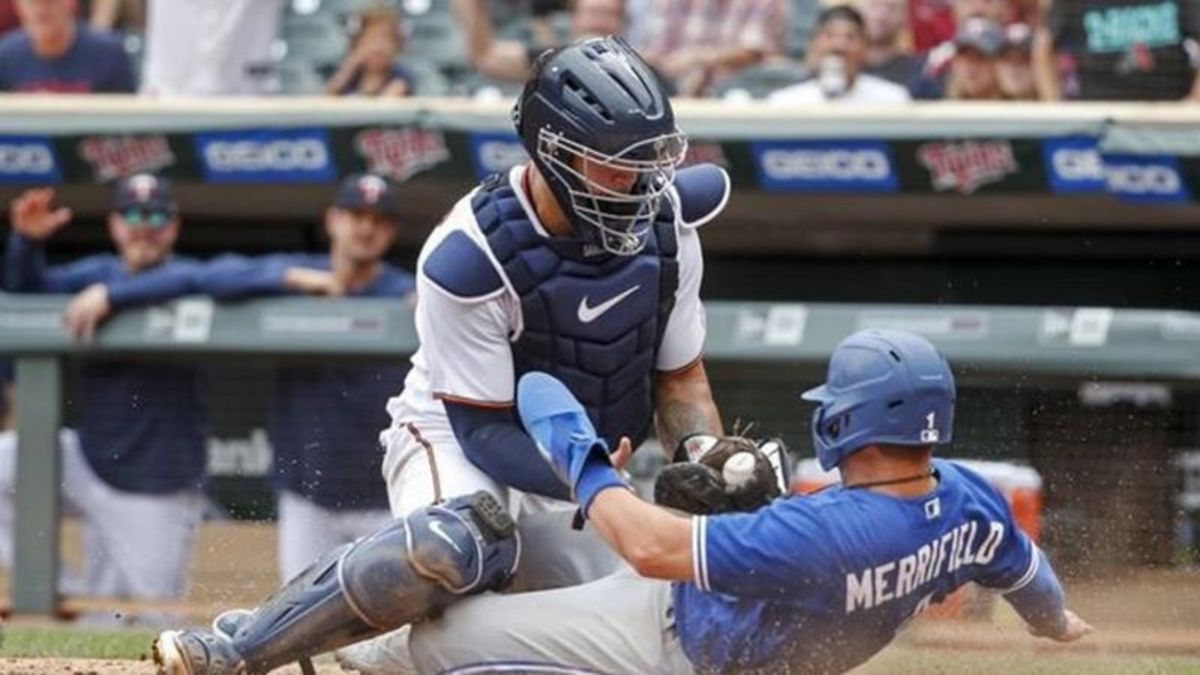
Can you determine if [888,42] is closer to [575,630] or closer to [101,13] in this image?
[101,13]

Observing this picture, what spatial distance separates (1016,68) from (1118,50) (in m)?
0.43

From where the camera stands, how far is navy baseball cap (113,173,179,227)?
1039 centimetres

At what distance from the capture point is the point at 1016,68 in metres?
10.8

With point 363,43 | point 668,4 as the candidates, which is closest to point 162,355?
point 363,43

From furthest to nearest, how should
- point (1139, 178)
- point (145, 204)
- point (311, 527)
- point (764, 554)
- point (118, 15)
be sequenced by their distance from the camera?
point (118, 15) → point (145, 204) → point (1139, 178) → point (311, 527) → point (764, 554)

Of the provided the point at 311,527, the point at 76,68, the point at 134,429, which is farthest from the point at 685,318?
the point at 76,68

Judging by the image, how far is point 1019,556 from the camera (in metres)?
5.45

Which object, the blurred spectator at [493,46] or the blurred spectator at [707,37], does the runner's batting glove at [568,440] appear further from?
the blurred spectator at [493,46]

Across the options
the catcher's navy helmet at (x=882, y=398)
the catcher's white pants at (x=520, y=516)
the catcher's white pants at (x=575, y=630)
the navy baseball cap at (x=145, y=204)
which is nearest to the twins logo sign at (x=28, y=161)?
the navy baseball cap at (x=145, y=204)

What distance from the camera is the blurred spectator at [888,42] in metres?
11.2

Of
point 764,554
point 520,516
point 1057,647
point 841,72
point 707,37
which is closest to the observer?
point 764,554

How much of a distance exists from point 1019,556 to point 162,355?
5499 mm

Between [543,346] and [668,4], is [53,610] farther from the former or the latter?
[543,346]

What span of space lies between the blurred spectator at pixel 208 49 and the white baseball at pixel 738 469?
657 cm
